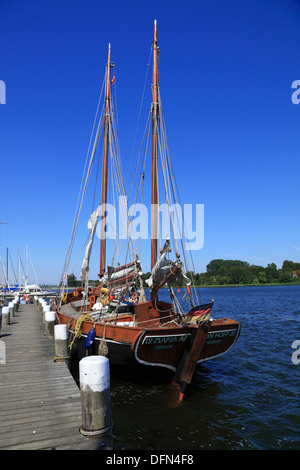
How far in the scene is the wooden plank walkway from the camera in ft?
18.7

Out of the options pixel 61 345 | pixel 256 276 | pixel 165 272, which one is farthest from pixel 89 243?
pixel 256 276

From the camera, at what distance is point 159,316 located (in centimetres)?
1355

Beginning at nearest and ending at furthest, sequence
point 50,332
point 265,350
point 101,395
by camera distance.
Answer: point 101,395
point 50,332
point 265,350

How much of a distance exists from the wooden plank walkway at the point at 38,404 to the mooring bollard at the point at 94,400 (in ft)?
0.65

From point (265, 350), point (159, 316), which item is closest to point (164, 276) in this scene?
point (159, 316)

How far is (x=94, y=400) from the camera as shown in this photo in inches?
229

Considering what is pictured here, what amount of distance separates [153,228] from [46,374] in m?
8.78

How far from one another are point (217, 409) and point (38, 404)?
19.9ft

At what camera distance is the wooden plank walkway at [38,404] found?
5707 millimetres

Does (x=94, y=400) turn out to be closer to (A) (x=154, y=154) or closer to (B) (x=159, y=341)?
(B) (x=159, y=341)

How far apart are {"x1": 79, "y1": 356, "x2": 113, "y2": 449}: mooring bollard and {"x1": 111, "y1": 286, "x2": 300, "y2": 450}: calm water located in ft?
8.80
